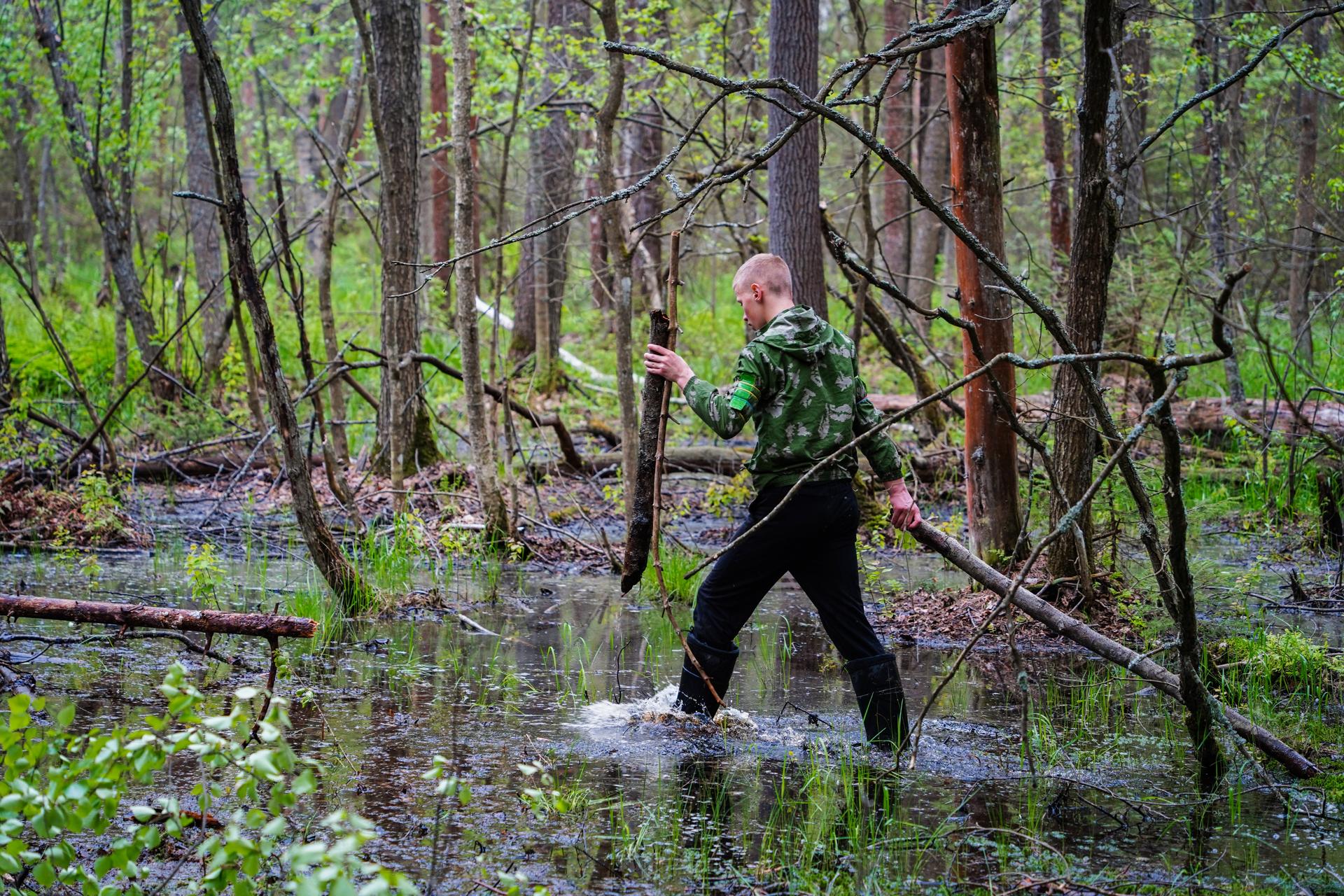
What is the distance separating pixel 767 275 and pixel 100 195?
894 cm

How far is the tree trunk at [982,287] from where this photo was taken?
24.0 feet

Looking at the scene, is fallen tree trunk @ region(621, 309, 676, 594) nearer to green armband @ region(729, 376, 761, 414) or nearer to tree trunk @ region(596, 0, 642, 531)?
green armband @ region(729, 376, 761, 414)

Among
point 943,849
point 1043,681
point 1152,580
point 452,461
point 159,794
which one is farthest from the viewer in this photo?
point 452,461

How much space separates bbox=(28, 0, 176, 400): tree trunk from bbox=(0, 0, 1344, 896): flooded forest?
59mm

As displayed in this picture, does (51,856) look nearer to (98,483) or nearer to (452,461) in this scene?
(98,483)

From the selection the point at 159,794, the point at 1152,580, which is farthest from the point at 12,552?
the point at 1152,580

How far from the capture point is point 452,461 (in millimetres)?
11570

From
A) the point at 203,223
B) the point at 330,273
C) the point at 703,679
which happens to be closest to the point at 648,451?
the point at 703,679

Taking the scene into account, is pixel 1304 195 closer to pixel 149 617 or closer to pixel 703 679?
pixel 703 679

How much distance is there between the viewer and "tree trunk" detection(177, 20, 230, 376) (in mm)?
13438

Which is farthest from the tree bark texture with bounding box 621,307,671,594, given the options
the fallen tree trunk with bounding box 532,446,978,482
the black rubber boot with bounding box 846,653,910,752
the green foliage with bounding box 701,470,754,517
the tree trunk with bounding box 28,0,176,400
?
the tree trunk with bounding box 28,0,176,400

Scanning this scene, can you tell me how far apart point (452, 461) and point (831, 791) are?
306 inches

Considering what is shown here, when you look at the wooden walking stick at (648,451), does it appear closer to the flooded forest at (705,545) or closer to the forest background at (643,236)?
the flooded forest at (705,545)

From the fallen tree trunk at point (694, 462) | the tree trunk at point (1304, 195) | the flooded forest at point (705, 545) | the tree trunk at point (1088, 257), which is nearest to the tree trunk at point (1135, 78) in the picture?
the flooded forest at point (705, 545)
